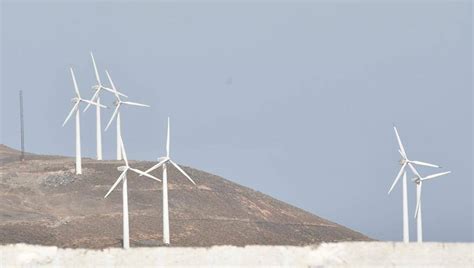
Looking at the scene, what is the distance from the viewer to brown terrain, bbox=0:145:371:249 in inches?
4611

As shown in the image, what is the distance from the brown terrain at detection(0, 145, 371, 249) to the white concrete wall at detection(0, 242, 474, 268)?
894 cm

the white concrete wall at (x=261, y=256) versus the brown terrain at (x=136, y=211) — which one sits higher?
the brown terrain at (x=136, y=211)

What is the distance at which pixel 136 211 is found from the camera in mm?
129500

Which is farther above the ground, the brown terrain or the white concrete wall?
the brown terrain

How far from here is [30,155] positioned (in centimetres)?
16125

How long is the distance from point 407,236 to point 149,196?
32511mm

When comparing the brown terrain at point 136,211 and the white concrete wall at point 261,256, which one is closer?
the white concrete wall at point 261,256

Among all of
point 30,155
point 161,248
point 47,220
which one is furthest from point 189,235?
point 30,155

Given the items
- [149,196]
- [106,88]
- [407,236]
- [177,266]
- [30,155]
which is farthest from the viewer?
[30,155]

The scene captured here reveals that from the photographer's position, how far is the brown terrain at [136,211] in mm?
117125

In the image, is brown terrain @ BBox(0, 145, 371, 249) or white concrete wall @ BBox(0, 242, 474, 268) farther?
brown terrain @ BBox(0, 145, 371, 249)

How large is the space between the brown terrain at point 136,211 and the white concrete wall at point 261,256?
8943mm

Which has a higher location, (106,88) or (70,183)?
(106,88)

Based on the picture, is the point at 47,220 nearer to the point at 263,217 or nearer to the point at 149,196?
the point at 149,196
